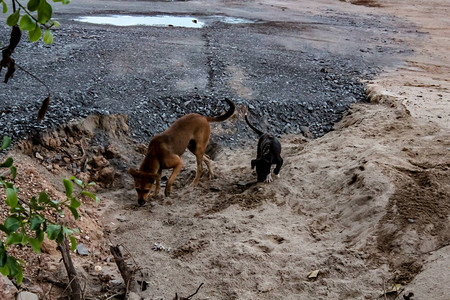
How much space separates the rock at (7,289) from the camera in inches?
169

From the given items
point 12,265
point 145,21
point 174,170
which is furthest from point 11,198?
point 145,21

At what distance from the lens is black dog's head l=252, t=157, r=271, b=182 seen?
7.83 meters

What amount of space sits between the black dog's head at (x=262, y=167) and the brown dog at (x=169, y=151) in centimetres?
102

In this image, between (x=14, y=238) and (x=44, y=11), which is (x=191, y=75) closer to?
(x=14, y=238)

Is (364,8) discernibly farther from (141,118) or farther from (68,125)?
(68,125)

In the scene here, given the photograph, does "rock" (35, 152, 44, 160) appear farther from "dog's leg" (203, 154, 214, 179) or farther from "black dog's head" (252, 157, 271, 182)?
"black dog's head" (252, 157, 271, 182)

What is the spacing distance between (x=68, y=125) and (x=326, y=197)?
13.8ft

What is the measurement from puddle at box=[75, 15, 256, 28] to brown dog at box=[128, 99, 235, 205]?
857 cm

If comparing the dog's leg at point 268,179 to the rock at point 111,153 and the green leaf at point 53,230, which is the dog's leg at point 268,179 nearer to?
the rock at point 111,153

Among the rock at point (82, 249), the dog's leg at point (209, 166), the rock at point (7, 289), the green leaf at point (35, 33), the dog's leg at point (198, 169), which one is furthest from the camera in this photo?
the dog's leg at point (209, 166)

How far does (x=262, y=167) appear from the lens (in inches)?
310

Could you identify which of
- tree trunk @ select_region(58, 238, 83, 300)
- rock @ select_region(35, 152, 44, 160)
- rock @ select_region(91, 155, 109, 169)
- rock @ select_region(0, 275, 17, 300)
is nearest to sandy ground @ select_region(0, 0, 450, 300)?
rock @ select_region(91, 155, 109, 169)

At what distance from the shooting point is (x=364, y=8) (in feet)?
72.3

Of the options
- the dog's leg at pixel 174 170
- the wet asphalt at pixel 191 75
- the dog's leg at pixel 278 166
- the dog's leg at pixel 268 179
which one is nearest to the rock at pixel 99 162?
the wet asphalt at pixel 191 75
